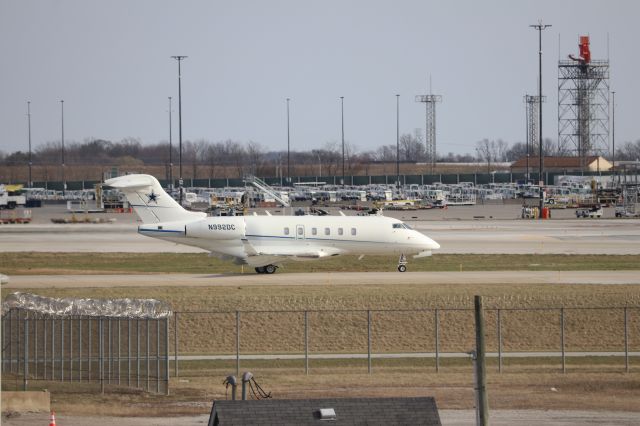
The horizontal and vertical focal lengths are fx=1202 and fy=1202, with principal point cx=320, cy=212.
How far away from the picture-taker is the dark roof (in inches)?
931

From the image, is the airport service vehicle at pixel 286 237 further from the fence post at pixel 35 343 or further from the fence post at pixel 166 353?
the fence post at pixel 166 353

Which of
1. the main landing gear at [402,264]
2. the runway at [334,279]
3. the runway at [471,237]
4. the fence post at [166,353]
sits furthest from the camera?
the runway at [471,237]

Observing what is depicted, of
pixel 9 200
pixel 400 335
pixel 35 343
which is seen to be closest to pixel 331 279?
pixel 400 335

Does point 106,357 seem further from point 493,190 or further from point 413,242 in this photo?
point 493,190

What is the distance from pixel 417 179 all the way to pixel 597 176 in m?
29.7

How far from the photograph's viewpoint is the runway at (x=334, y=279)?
5056 centimetres

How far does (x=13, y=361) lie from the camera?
114 ft

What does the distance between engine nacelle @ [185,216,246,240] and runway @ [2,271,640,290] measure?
1.85 m

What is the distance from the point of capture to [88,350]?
34.3 meters

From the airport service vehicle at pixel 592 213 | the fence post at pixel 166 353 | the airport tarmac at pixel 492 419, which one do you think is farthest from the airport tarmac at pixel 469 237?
the airport tarmac at pixel 492 419

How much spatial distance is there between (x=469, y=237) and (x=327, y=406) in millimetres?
54203

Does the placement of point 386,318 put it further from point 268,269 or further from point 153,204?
point 153,204

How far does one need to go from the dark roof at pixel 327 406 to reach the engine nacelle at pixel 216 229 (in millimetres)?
30929

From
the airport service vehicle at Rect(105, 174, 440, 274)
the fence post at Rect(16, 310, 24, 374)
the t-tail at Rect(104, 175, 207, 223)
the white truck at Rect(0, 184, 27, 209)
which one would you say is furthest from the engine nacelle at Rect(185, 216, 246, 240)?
the white truck at Rect(0, 184, 27, 209)
